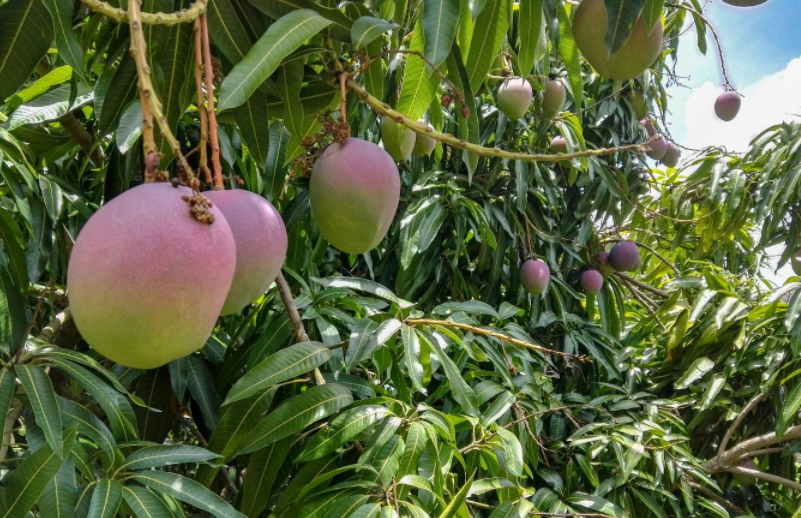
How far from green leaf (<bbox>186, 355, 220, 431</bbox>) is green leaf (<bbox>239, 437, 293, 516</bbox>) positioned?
0.86 ft

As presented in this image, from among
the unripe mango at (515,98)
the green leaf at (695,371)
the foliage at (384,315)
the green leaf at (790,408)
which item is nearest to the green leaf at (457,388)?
the foliage at (384,315)

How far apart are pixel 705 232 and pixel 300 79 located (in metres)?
2.57

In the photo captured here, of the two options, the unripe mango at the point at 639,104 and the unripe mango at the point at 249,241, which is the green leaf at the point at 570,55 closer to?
the unripe mango at the point at 249,241

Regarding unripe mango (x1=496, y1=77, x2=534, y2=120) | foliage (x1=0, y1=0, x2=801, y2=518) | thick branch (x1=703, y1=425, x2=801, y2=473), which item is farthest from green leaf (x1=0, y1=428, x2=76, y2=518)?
thick branch (x1=703, y1=425, x2=801, y2=473)

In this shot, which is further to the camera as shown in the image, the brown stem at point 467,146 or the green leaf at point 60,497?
the green leaf at point 60,497

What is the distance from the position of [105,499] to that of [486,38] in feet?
2.56

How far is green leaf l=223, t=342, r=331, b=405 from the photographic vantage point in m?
1.02

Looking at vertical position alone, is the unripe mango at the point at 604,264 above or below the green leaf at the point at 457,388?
below

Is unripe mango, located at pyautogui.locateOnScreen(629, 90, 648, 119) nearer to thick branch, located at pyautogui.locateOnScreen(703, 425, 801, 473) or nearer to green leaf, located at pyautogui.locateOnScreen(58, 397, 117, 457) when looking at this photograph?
thick branch, located at pyautogui.locateOnScreen(703, 425, 801, 473)

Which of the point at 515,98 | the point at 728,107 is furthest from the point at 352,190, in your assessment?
the point at 728,107

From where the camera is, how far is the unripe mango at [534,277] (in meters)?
2.44

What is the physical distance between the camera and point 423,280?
241 cm

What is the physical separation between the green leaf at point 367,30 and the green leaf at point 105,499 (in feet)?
2.21

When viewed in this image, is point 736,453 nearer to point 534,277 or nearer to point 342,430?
point 534,277
